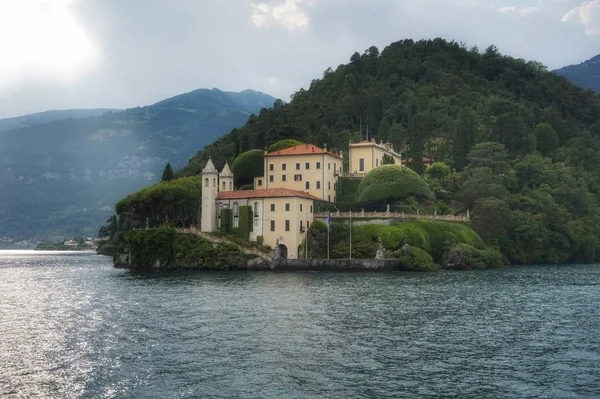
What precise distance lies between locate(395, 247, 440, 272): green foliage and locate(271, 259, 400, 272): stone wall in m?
0.91

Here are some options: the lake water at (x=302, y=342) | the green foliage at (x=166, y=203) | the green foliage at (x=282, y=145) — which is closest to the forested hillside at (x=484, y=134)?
the green foliage at (x=282, y=145)

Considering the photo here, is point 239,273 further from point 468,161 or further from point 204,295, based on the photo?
point 468,161

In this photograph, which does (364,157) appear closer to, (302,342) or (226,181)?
(226,181)

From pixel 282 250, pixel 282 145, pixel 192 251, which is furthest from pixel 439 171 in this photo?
pixel 192 251

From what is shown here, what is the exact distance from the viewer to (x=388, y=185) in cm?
9438

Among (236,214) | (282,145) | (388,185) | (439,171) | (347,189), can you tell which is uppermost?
(282,145)

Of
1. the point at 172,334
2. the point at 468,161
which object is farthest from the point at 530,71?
the point at 172,334

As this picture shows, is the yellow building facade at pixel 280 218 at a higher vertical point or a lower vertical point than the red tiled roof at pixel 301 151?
lower

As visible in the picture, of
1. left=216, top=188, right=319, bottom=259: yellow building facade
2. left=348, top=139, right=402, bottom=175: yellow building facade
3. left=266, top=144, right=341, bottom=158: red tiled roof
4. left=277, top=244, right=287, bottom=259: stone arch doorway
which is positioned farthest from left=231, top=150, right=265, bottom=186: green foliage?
left=277, top=244, right=287, bottom=259: stone arch doorway

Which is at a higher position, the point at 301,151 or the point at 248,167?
the point at 301,151

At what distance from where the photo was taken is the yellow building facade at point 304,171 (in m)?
99.0

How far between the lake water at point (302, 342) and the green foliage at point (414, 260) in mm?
20393

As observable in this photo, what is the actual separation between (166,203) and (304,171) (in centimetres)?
2090

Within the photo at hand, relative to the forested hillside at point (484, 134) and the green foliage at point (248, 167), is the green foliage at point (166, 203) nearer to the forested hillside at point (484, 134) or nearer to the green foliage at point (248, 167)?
the green foliage at point (248, 167)
